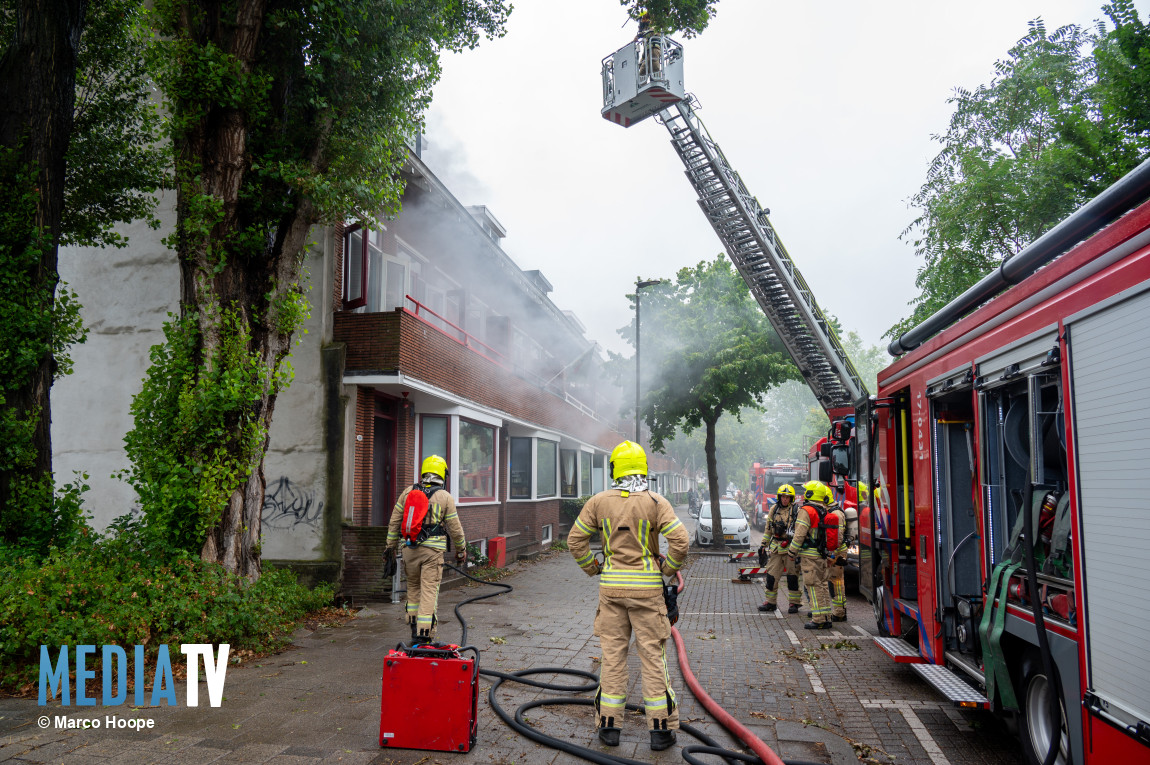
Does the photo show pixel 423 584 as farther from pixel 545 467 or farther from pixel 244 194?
pixel 545 467

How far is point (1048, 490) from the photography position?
146 inches

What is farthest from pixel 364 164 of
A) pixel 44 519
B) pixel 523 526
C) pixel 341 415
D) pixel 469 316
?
pixel 523 526

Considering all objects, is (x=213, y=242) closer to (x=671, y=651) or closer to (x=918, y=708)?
(x=671, y=651)

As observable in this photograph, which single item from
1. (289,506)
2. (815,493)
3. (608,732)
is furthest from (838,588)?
(289,506)

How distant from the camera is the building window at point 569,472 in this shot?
922 inches

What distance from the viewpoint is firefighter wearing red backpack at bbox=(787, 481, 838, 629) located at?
8.63 metres

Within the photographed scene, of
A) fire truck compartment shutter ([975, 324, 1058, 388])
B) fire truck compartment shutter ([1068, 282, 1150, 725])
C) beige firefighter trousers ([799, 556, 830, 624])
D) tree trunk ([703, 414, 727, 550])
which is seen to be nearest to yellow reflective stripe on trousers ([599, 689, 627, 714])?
fire truck compartment shutter ([1068, 282, 1150, 725])

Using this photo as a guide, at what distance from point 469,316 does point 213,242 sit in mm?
10262

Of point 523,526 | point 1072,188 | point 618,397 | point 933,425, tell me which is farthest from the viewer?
point 618,397

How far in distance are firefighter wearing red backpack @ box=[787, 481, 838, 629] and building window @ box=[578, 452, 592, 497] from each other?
16.2 metres

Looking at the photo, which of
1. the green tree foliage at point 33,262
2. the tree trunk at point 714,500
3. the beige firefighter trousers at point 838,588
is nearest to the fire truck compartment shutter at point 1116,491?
the beige firefighter trousers at point 838,588

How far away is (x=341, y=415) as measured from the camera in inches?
421

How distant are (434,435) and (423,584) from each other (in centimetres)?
623

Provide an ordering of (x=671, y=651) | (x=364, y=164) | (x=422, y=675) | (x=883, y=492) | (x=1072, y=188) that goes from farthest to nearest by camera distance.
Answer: (x=1072, y=188) → (x=364, y=164) → (x=671, y=651) → (x=883, y=492) → (x=422, y=675)
